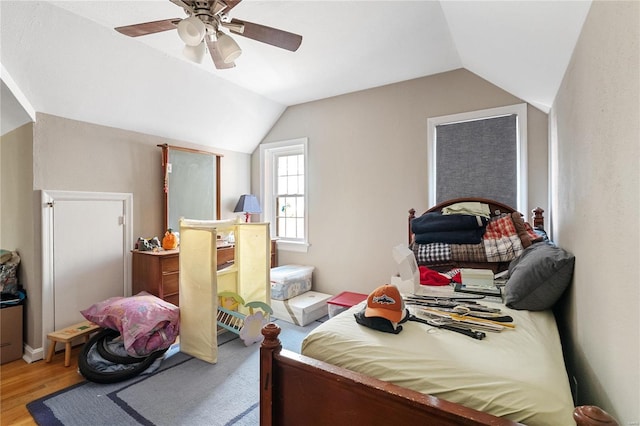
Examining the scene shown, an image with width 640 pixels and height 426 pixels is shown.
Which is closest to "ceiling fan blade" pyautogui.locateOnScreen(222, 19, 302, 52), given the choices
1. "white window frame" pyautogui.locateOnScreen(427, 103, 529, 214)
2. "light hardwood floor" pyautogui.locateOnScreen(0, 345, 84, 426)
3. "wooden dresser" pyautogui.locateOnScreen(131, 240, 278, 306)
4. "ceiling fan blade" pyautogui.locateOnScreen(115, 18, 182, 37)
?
"ceiling fan blade" pyautogui.locateOnScreen(115, 18, 182, 37)

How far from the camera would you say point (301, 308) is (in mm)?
3406

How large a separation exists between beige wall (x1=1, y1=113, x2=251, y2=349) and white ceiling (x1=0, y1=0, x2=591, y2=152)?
143 mm

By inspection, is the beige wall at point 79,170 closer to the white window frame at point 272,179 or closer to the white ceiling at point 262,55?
the white ceiling at point 262,55

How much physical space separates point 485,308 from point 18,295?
3780mm

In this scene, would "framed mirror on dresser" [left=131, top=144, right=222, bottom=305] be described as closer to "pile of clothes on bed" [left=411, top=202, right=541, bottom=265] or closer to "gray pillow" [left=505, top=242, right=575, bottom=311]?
"pile of clothes on bed" [left=411, top=202, right=541, bottom=265]

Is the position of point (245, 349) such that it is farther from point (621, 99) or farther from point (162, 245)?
point (621, 99)

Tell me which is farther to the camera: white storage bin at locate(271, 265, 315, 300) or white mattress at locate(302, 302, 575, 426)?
white storage bin at locate(271, 265, 315, 300)

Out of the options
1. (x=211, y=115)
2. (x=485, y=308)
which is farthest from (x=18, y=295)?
(x=485, y=308)

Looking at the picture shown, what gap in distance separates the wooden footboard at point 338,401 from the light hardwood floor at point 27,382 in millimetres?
1747

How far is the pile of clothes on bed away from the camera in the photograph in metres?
2.40

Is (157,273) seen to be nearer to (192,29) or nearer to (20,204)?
(20,204)

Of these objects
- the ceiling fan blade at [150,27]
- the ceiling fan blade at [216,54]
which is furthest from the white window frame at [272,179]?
the ceiling fan blade at [150,27]

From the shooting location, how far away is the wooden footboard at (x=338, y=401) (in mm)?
905

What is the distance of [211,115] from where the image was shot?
3.74 m
